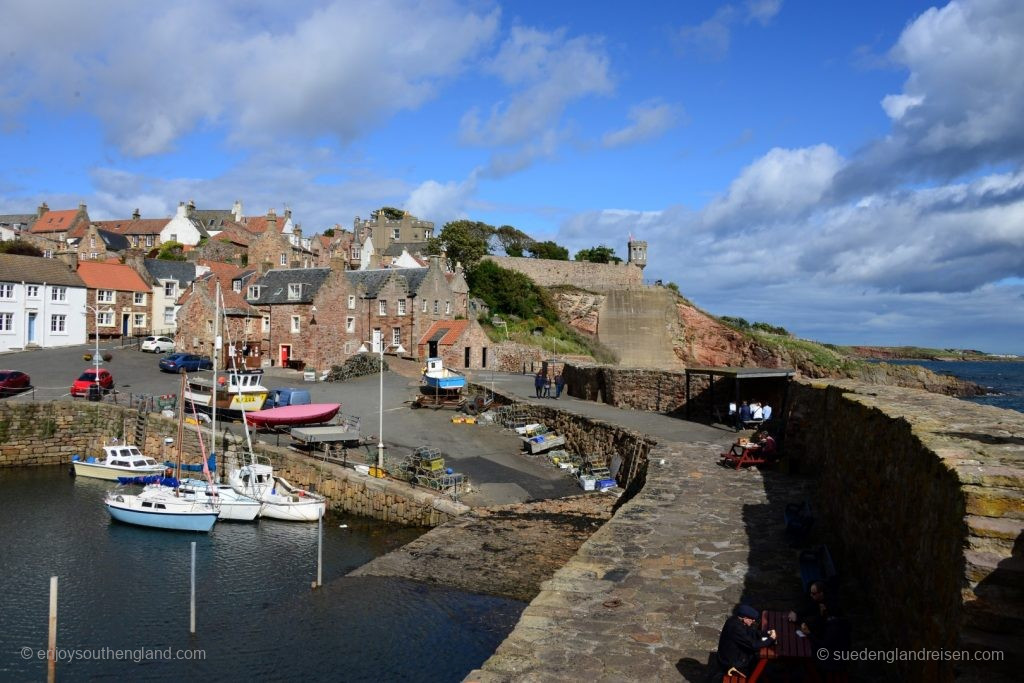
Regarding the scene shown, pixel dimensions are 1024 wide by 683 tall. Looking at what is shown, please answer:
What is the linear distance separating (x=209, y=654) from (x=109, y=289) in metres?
46.5

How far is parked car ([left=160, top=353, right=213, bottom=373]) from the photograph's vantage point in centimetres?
3934

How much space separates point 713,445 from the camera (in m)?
18.8

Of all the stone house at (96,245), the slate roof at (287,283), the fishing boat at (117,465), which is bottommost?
the fishing boat at (117,465)

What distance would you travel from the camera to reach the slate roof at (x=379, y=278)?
49.6 meters

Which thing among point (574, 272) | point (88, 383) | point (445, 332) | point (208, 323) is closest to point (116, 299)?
point (208, 323)

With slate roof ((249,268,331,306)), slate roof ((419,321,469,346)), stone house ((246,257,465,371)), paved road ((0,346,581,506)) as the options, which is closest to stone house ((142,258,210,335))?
paved road ((0,346,581,506))

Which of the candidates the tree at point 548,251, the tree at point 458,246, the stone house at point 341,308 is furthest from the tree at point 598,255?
the stone house at point 341,308

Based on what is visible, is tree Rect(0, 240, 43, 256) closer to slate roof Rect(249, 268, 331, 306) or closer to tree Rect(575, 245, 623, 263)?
slate roof Rect(249, 268, 331, 306)

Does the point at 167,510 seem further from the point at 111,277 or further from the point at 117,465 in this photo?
the point at 111,277

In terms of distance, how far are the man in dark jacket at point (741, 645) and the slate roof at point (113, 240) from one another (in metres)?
86.8

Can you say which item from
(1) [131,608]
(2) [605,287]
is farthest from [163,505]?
(2) [605,287]

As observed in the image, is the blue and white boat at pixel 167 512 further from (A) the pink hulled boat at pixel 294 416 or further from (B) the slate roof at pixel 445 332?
(B) the slate roof at pixel 445 332

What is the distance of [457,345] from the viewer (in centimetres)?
4659

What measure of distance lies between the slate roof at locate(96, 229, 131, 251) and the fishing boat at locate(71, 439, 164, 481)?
196 ft
